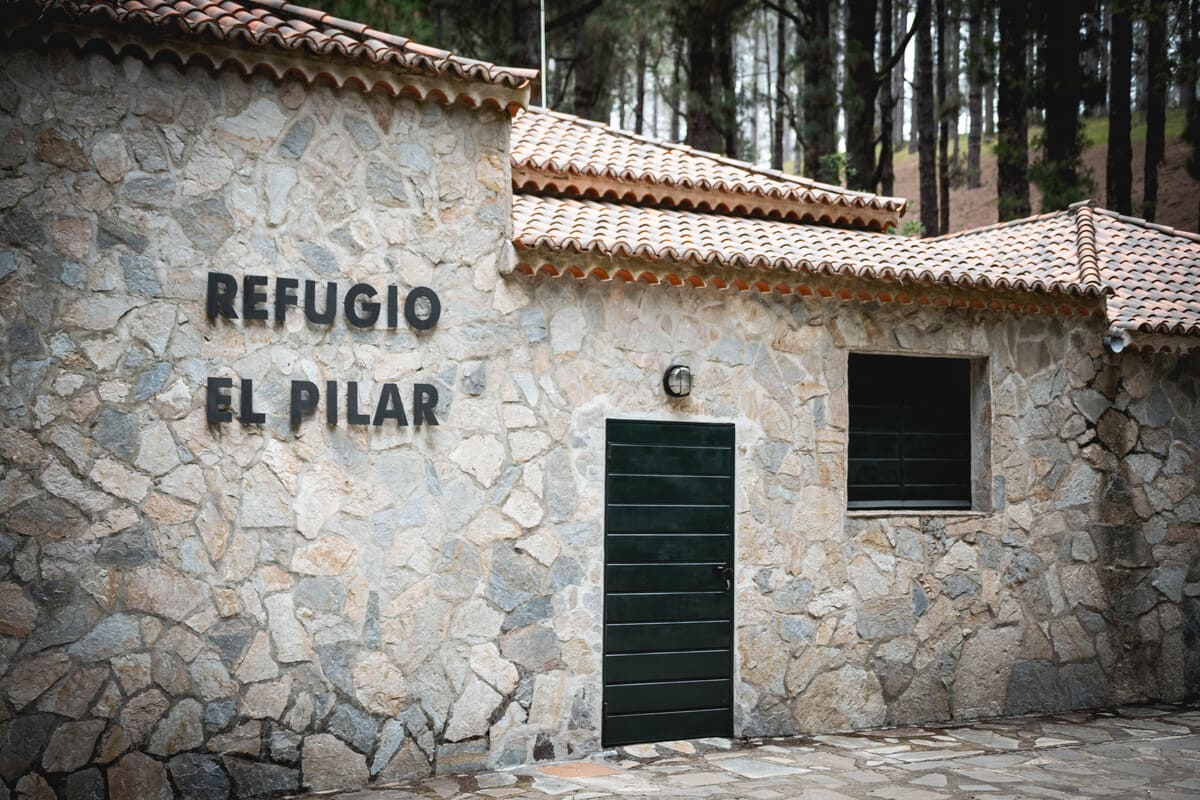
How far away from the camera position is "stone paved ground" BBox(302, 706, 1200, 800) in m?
6.62

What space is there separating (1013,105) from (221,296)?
1616cm

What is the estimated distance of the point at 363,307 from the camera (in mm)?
7023

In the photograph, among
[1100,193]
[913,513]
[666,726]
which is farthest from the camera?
[1100,193]

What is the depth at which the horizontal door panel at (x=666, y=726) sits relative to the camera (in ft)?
25.1

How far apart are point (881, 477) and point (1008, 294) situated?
1.84 meters

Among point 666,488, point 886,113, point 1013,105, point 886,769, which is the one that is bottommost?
point 886,769

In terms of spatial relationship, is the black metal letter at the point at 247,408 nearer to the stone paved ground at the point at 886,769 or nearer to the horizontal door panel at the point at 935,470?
the stone paved ground at the point at 886,769

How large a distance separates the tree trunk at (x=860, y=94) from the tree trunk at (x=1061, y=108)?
112 inches

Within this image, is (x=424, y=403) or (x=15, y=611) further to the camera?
(x=424, y=403)

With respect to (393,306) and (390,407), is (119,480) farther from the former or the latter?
(393,306)

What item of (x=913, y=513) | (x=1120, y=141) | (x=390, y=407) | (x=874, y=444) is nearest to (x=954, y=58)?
(x=1120, y=141)

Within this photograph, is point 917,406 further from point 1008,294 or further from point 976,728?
point 976,728

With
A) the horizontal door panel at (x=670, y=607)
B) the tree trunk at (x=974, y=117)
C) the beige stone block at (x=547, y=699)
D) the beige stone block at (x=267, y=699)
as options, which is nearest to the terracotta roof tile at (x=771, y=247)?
→ the horizontal door panel at (x=670, y=607)

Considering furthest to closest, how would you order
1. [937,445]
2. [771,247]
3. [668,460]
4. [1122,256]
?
[1122,256]
[937,445]
[771,247]
[668,460]
